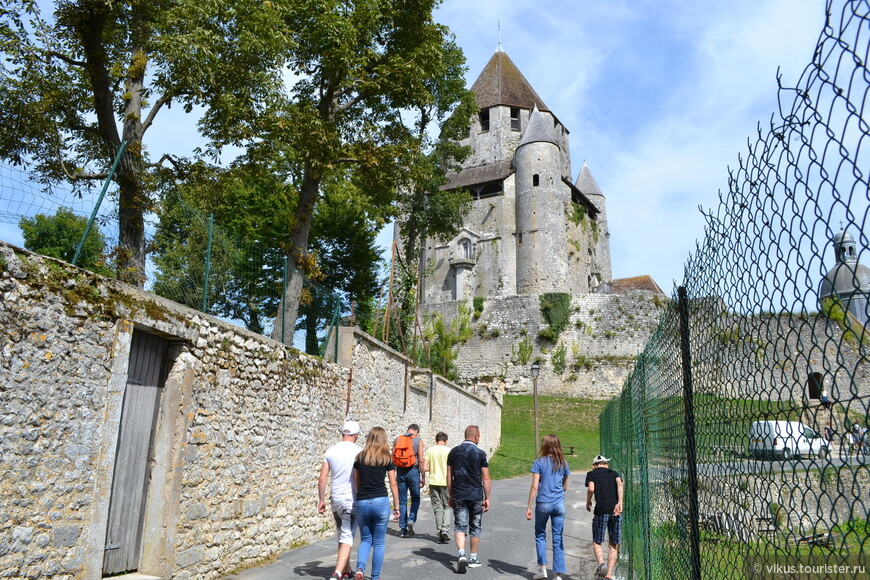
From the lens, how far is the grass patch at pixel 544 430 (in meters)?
22.7

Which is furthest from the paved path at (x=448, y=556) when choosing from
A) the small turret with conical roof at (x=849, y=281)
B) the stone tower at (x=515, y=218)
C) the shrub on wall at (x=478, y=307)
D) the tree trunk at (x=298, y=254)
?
the stone tower at (x=515, y=218)

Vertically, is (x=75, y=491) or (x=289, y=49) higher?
(x=289, y=49)

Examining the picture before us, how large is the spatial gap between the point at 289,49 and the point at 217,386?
265 inches

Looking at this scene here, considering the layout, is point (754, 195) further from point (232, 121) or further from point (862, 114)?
point (232, 121)

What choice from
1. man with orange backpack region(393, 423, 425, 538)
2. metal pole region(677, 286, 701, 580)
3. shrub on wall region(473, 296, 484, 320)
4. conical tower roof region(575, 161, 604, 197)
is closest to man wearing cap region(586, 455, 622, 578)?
man with orange backpack region(393, 423, 425, 538)

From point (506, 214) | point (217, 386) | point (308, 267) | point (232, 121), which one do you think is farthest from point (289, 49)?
point (506, 214)

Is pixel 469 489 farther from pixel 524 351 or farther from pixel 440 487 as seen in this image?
pixel 524 351

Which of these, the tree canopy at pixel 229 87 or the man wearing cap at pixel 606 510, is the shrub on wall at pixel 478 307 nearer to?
the tree canopy at pixel 229 87

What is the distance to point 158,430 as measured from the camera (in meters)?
6.18

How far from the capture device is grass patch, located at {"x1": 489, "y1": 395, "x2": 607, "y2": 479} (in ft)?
74.4

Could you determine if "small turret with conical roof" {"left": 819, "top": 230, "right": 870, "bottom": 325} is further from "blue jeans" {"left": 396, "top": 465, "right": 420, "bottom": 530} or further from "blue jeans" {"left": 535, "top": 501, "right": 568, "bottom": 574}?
"blue jeans" {"left": 396, "top": 465, "right": 420, "bottom": 530}

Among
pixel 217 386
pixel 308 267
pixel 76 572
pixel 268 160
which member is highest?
pixel 268 160

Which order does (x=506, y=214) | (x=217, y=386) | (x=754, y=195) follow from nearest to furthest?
(x=754, y=195), (x=217, y=386), (x=506, y=214)

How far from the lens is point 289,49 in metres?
11.1
